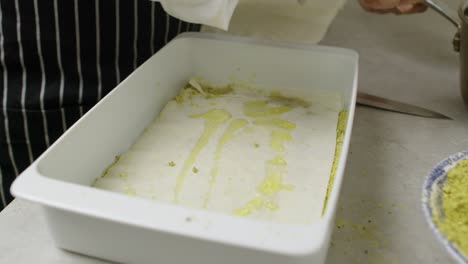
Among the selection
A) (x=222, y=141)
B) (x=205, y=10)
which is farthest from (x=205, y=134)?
(x=205, y=10)

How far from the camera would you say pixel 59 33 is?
55 centimetres

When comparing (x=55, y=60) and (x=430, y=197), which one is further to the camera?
(x=55, y=60)

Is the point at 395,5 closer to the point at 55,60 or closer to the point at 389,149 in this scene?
the point at 389,149

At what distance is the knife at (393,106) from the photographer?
62cm

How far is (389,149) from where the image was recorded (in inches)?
21.7

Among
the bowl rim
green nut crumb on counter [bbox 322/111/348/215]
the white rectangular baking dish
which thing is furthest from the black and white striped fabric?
the bowl rim

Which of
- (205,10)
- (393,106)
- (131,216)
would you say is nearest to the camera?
(131,216)

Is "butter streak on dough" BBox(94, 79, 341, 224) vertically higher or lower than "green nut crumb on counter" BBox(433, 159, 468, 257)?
lower

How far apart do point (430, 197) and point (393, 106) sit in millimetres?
286

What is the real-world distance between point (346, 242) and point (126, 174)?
0.67ft

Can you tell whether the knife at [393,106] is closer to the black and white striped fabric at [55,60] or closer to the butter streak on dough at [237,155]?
the butter streak on dough at [237,155]

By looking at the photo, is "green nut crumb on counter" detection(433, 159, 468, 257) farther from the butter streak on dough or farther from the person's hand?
the person's hand

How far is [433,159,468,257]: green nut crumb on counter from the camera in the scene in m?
0.33

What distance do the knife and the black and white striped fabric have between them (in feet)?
0.94
